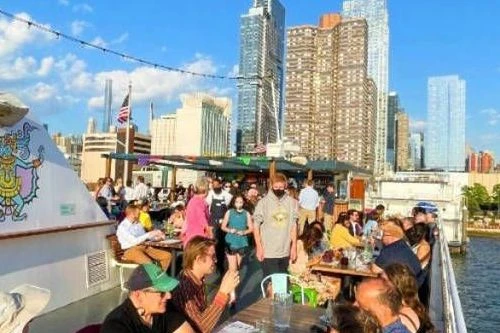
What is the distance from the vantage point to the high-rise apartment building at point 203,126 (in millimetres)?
49812

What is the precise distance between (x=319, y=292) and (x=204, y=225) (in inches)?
94.0

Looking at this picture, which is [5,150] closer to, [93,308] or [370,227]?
[93,308]

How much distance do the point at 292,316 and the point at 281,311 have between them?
36 centimetres

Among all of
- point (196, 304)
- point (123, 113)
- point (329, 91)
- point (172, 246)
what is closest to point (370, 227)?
point (172, 246)

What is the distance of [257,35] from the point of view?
3991 cm

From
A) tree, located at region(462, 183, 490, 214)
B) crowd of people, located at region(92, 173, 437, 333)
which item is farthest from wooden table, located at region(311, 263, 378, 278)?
tree, located at region(462, 183, 490, 214)

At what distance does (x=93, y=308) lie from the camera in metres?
6.05

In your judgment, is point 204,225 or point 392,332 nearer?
point 392,332

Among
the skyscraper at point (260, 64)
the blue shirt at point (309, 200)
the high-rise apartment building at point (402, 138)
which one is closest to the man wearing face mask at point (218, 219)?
the blue shirt at point (309, 200)

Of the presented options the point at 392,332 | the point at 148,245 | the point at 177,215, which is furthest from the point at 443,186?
the point at 392,332

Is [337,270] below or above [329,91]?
below

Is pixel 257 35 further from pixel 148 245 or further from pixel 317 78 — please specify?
pixel 317 78

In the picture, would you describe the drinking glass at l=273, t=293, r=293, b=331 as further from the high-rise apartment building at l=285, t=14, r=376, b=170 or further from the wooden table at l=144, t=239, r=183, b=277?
the high-rise apartment building at l=285, t=14, r=376, b=170

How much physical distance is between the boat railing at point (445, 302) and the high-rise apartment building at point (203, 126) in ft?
140
